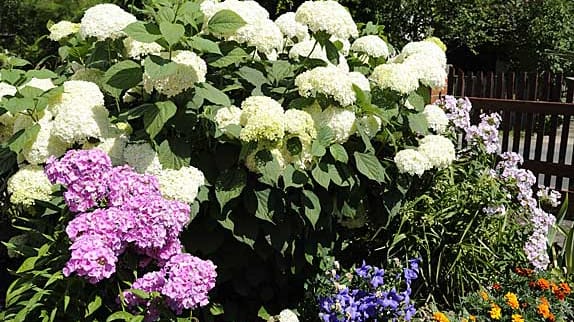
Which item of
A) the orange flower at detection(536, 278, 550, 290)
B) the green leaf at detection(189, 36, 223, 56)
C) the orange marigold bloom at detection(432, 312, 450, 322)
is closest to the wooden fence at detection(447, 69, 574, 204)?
the orange flower at detection(536, 278, 550, 290)

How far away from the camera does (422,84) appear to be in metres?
2.81

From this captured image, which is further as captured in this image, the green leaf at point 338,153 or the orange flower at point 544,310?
the orange flower at point 544,310

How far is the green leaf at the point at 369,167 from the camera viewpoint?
2396 mm

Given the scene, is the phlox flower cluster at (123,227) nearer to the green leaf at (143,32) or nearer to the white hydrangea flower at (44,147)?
the white hydrangea flower at (44,147)

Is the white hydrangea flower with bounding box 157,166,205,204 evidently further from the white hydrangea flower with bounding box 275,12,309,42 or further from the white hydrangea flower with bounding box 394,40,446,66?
the white hydrangea flower with bounding box 394,40,446,66

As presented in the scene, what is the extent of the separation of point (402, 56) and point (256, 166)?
126 cm

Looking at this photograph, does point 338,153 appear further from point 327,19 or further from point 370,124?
point 327,19

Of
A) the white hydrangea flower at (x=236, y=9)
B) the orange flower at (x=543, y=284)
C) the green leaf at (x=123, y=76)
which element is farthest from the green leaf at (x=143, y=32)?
the orange flower at (x=543, y=284)

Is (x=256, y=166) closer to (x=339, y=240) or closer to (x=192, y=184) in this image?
(x=192, y=184)

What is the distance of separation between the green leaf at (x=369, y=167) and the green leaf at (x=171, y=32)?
2.74ft

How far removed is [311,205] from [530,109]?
4089 millimetres

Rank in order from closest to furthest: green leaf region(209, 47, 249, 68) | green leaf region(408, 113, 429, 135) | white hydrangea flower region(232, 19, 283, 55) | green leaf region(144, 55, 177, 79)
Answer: green leaf region(144, 55, 177, 79) < green leaf region(209, 47, 249, 68) < white hydrangea flower region(232, 19, 283, 55) < green leaf region(408, 113, 429, 135)

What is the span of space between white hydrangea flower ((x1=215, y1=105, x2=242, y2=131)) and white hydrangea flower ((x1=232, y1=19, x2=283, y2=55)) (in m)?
0.34

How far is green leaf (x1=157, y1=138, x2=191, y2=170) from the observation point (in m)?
2.18
